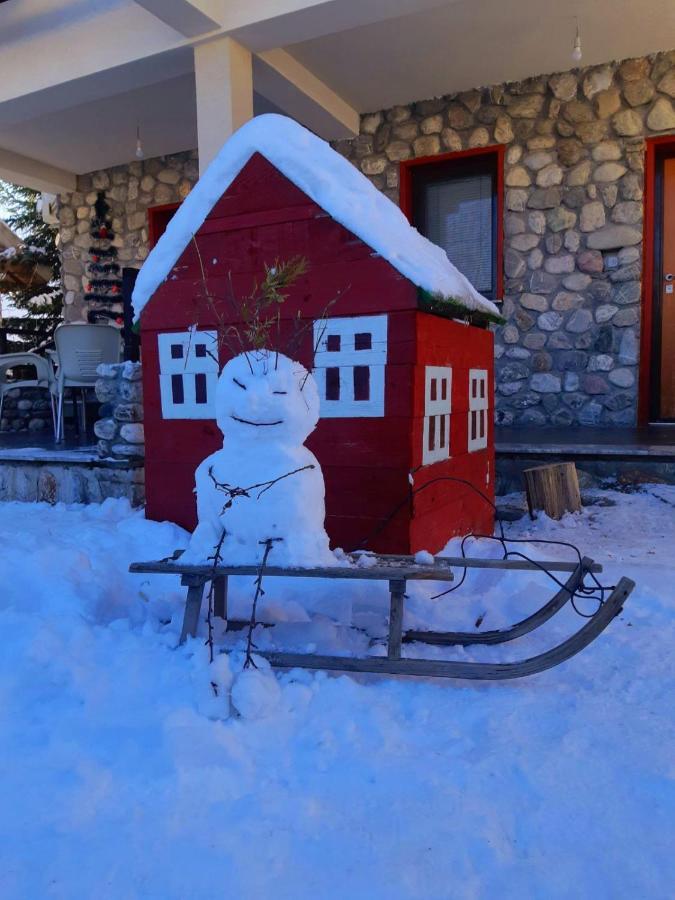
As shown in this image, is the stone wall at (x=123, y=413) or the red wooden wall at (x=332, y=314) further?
the stone wall at (x=123, y=413)

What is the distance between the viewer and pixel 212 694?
1.78 meters

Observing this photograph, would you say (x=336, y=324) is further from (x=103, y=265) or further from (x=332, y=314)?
(x=103, y=265)

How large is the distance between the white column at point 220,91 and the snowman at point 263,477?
10.00 ft

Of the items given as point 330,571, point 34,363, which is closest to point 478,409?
point 330,571

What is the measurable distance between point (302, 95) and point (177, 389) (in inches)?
145

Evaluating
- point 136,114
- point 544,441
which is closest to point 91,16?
point 136,114

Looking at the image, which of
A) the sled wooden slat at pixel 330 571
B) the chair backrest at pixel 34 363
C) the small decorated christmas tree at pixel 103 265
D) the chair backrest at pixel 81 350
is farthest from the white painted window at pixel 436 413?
the small decorated christmas tree at pixel 103 265

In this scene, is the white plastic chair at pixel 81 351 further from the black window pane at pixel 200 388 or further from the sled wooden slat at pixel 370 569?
the sled wooden slat at pixel 370 569

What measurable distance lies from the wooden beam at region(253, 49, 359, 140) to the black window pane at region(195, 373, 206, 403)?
3.03 meters

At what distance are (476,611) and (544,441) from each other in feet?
7.96

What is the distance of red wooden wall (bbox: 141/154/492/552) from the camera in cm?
269

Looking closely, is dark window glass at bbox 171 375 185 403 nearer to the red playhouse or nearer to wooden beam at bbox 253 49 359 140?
the red playhouse

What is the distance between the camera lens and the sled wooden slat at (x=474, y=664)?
181 cm

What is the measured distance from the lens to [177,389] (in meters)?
3.22
